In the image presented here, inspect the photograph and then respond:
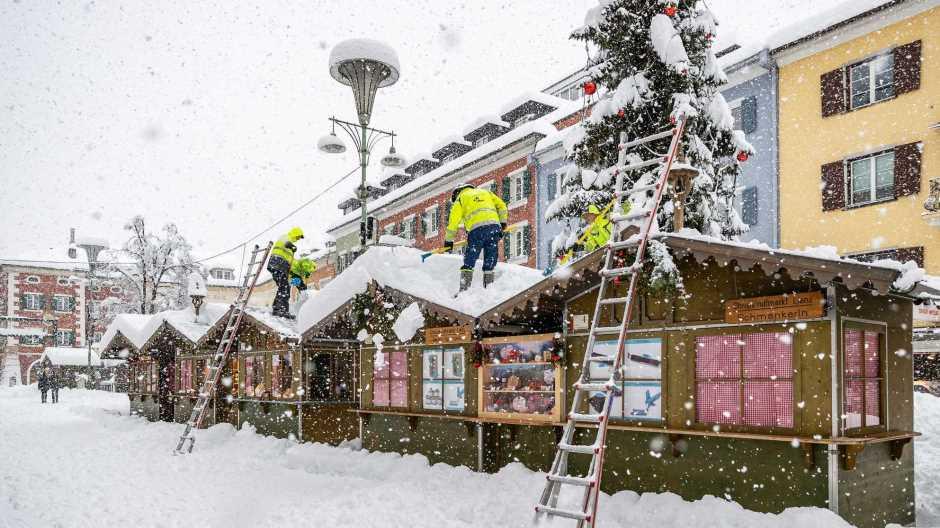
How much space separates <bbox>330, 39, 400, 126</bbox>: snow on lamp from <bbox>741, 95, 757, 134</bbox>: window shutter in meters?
15.1

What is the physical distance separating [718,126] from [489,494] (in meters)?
9.02

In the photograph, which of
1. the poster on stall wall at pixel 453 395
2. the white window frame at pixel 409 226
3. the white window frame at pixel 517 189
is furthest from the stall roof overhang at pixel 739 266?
the white window frame at pixel 409 226

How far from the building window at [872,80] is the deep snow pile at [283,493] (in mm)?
16277

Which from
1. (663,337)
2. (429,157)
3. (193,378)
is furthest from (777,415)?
(429,157)

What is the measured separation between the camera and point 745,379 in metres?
8.25

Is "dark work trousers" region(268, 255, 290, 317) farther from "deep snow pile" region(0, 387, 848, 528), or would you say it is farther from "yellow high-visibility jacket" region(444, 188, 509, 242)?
"yellow high-visibility jacket" region(444, 188, 509, 242)

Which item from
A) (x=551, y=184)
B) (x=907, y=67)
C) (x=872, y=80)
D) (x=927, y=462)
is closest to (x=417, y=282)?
(x=927, y=462)

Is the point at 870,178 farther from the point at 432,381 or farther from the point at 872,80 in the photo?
the point at 432,381

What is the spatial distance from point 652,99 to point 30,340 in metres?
65.5

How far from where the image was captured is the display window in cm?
1030

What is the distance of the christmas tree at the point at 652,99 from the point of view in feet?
45.4

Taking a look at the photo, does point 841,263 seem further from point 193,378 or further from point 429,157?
point 429,157

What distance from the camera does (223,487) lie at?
37.2 feet

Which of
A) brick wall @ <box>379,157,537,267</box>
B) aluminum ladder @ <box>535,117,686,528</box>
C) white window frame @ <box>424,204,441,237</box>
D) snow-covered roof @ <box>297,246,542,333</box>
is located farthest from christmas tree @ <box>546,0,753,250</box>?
white window frame @ <box>424,204,441,237</box>
